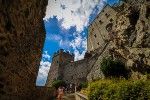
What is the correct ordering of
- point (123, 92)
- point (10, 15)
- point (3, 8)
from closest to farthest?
point (3, 8) < point (10, 15) < point (123, 92)

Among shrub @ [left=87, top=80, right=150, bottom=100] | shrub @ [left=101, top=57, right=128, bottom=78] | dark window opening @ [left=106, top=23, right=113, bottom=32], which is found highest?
dark window opening @ [left=106, top=23, right=113, bottom=32]

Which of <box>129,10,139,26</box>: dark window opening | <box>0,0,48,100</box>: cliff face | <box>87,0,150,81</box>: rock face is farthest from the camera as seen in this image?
<box>129,10,139,26</box>: dark window opening

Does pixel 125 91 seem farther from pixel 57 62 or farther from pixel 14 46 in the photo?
pixel 57 62

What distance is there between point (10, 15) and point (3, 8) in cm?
68

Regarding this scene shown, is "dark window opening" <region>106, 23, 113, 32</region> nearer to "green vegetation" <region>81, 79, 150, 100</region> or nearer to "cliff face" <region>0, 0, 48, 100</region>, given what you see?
"green vegetation" <region>81, 79, 150, 100</region>

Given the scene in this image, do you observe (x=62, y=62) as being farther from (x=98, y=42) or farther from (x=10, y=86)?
(x=10, y=86)

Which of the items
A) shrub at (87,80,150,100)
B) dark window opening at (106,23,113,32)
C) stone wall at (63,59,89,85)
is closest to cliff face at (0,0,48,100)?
shrub at (87,80,150,100)

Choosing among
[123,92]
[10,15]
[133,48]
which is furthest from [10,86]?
[133,48]

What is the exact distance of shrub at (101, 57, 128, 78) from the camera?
2858cm

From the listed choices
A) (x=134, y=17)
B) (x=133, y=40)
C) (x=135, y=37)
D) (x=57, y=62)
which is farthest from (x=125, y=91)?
(x=57, y=62)

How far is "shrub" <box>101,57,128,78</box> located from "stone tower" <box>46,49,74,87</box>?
3299cm

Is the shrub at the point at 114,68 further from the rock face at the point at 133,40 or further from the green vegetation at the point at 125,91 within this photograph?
the green vegetation at the point at 125,91

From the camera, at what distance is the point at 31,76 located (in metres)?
12.4

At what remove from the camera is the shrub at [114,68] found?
2858cm
